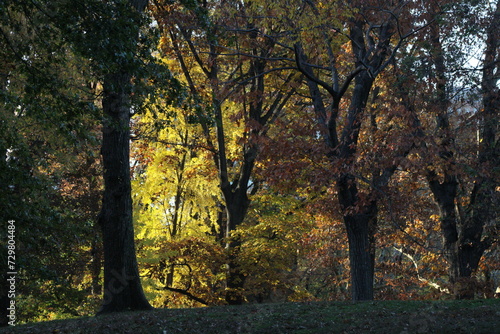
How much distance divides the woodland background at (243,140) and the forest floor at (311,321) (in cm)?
155

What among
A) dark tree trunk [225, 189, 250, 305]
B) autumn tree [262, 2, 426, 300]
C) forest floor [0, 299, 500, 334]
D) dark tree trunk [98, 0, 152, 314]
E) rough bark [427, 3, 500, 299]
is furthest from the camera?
dark tree trunk [225, 189, 250, 305]

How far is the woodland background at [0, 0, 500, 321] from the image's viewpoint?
8.57 m

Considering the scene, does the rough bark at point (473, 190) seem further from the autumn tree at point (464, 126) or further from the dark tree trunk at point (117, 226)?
the dark tree trunk at point (117, 226)

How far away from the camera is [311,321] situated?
332 inches

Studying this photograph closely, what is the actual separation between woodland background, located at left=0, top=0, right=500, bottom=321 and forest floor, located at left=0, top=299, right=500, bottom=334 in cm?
155

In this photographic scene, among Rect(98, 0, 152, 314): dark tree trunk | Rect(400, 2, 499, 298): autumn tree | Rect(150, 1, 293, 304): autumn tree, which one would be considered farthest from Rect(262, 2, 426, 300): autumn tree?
Rect(98, 0, 152, 314): dark tree trunk

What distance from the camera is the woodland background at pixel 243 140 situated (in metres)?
8.57

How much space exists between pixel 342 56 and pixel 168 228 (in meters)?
9.14

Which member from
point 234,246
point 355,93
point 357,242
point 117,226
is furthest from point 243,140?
point 234,246

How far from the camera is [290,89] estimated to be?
56.1ft

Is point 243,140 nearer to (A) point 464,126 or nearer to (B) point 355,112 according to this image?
(B) point 355,112

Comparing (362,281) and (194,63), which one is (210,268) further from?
(194,63)

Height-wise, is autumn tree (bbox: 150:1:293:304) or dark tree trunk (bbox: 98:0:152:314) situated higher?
autumn tree (bbox: 150:1:293:304)

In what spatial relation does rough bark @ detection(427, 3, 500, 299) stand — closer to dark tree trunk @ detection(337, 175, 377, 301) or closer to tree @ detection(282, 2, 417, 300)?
tree @ detection(282, 2, 417, 300)
